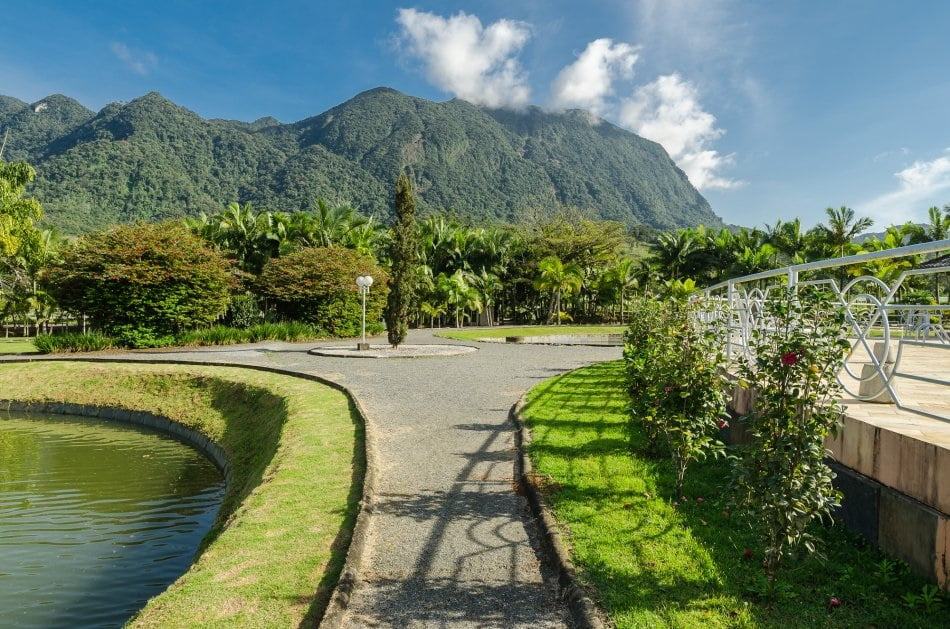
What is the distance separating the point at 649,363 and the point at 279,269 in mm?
24497

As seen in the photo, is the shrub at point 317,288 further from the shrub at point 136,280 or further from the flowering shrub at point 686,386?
the flowering shrub at point 686,386

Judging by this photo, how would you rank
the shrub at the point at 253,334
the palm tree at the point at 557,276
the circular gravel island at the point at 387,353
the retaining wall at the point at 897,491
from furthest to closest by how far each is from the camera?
1. the palm tree at the point at 557,276
2. the shrub at the point at 253,334
3. the circular gravel island at the point at 387,353
4. the retaining wall at the point at 897,491

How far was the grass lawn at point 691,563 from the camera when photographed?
3221mm

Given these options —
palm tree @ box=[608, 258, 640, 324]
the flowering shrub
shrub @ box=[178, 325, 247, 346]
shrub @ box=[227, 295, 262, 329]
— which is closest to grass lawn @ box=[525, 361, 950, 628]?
the flowering shrub

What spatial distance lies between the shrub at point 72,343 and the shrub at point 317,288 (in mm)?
7581

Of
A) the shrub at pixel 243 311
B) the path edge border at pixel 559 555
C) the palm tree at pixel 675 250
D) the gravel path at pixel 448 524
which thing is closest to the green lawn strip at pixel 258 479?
the gravel path at pixel 448 524

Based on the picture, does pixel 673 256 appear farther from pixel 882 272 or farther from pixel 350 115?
pixel 350 115

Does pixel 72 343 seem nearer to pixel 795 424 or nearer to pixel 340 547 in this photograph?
pixel 340 547

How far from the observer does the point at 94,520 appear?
7.39 m

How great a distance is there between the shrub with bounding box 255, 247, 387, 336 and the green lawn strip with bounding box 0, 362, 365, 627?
11.8 meters

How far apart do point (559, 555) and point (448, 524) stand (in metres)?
1.09

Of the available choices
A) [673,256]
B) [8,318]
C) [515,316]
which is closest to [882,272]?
[673,256]

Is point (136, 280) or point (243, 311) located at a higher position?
point (136, 280)

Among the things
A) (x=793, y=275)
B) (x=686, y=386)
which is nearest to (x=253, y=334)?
(x=686, y=386)
